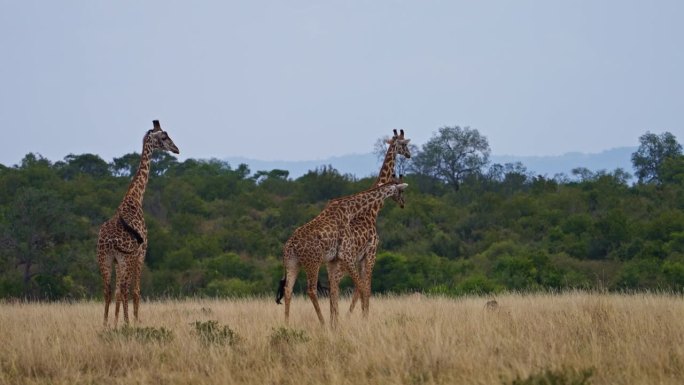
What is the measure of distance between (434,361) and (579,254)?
23154mm

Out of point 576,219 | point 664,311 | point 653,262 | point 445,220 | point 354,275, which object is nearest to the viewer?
point 664,311

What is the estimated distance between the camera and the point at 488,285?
2188 cm

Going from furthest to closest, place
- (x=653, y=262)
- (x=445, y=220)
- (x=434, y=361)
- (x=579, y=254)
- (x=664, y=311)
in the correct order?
(x=445, y=220) → (x=579, y=254) → (x=653, y=262) → (x=664, y=311) → (x=434, y=361)

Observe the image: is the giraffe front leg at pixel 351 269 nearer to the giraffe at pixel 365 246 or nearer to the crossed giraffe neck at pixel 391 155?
the giraffe at pixel 365 246

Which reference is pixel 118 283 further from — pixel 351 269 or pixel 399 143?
pixel 399 143

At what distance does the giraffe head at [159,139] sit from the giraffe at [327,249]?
2267 mm

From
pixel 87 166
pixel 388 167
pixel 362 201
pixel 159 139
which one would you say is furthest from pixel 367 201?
pixel 87 166

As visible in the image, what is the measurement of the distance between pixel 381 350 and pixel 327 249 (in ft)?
10.4

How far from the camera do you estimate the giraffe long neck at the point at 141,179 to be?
39.9 ft

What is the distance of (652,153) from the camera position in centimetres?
5778

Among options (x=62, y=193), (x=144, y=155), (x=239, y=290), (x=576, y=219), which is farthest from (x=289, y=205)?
(x=144, y=155)

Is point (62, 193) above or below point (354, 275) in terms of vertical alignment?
above

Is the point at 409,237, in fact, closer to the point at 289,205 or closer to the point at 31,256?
the point at 289,205

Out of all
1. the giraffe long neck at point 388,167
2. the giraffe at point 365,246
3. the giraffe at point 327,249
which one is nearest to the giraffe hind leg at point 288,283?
the giraffe at point 327,249
